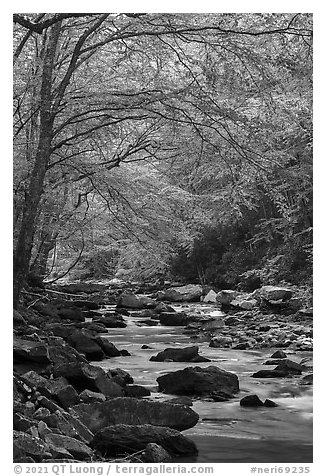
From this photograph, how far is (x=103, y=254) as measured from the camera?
7754 millimetres

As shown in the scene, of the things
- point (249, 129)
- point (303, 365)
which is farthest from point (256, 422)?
point (249, 129)

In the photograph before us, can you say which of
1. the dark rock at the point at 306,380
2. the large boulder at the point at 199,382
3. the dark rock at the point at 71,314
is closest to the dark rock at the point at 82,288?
the dark rock at the point at 71,314

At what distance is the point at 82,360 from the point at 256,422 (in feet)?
5.27

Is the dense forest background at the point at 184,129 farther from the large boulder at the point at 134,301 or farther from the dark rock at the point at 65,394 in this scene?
the large boulder at the point at 134,301

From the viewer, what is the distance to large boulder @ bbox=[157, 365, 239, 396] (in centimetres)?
442

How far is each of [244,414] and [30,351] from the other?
1.54 metres

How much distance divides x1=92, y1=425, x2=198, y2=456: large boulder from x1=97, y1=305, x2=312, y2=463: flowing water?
0.33 feet

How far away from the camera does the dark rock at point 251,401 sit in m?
4.27

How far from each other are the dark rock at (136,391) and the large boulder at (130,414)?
2.03 ft

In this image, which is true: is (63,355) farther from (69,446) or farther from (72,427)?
(69,446)

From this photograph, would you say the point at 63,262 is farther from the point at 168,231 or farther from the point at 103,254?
the point at 168,231

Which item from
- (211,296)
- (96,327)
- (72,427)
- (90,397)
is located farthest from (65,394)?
(211,296)

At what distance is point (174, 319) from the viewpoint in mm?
8195

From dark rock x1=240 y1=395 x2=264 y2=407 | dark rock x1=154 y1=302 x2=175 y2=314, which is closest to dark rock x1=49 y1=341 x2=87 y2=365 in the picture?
dark rock x1=240 y1=395 x2=264 y2=407
